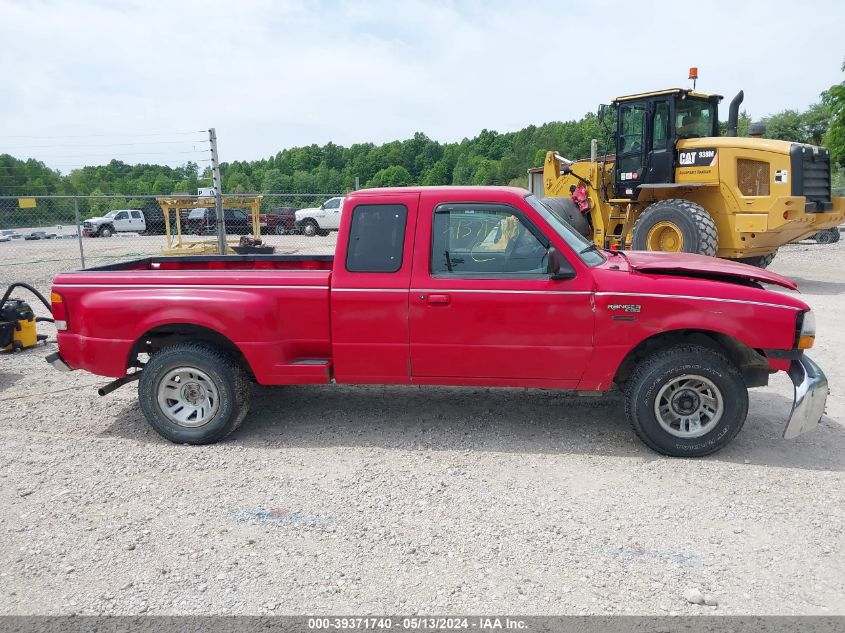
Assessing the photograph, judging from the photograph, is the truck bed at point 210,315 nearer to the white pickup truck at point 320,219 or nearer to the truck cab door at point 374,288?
the truck cab door at point 374,288

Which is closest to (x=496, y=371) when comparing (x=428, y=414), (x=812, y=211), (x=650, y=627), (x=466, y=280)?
(x=466, y=280)

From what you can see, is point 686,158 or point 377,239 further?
point 686,158

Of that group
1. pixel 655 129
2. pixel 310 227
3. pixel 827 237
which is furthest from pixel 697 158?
pixel 310 227

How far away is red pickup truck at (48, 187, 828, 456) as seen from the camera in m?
4.61

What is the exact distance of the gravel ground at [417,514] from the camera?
3232 millimetres

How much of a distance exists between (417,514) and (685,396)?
213 cm

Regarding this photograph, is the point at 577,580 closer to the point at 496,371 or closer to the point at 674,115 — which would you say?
the point at 496,371

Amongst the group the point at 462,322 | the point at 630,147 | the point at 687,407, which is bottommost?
the point at 687,407

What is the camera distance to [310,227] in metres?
28.0

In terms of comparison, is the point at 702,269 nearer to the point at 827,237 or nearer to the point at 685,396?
the point at 685,396

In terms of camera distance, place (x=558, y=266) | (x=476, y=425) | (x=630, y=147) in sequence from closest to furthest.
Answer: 1. (x=558, y=266)
2. (x=476, y=425)
3. (x=630, y=147)

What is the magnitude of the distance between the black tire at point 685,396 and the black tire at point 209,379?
2946mm

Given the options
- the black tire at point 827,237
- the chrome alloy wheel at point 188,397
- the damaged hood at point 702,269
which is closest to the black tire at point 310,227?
the black tire at point 827,237

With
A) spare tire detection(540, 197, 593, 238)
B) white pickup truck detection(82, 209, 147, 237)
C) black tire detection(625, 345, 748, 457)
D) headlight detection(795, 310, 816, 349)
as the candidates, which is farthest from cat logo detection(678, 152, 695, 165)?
white pickup truck detection(82, 209, 147, 237)
